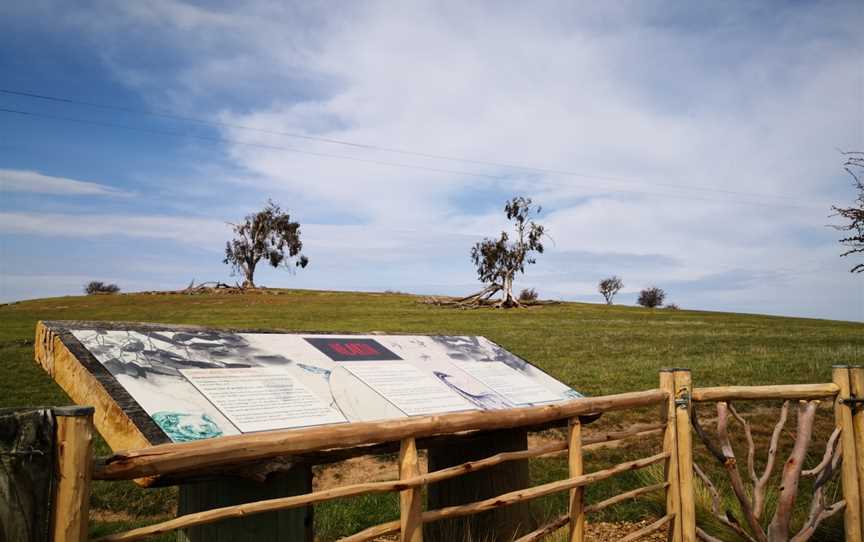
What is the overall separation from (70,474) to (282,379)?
153cm

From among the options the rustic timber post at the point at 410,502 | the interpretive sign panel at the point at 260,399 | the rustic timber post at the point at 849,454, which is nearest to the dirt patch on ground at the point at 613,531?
the rustic timber post at the point at 849,454

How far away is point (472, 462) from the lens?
11.4 ft

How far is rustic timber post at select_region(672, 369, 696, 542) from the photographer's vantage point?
4.25 metres

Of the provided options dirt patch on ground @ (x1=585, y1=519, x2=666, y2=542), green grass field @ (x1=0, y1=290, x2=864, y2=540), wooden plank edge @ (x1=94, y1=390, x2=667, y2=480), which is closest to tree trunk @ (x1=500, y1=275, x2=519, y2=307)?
green grass field @ (x1=0, y1=290, x2=864, y2=540)

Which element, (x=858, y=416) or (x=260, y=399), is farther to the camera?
(x=858, y=416)

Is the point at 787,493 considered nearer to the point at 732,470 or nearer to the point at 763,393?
the point at 732,470

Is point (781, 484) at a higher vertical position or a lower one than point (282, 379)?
lower

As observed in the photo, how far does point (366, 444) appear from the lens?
2.95 metres

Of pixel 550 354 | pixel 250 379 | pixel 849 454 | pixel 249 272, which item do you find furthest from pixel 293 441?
pixel 249 272

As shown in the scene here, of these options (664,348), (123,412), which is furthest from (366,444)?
(664,348)

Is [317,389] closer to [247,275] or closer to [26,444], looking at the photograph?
[26,444]

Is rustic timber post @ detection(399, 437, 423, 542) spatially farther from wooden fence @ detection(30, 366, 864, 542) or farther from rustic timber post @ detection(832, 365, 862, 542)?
rustic timber post @ detection(832, 365, 862, 542)

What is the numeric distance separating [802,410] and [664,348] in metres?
13.9

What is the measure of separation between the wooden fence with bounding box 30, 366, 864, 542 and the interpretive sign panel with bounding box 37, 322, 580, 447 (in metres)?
0.38
